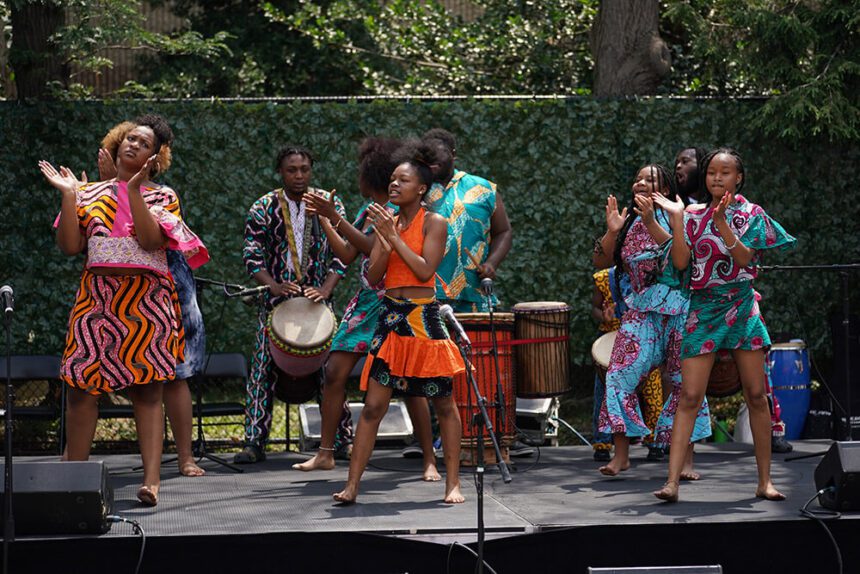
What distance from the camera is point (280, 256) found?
8305mm

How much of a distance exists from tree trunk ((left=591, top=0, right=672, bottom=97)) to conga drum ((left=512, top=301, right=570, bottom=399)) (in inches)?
167

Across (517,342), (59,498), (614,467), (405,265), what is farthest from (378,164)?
(59,498)

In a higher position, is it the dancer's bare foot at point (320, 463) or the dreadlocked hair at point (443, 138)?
the dreadlocked hair at point (443, 138)

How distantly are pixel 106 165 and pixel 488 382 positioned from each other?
2.70 m

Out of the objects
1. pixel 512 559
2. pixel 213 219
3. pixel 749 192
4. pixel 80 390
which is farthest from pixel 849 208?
pixel 80 390

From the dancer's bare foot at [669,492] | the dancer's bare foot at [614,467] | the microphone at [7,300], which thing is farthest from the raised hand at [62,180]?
the dancer's bare foot at [614,467]

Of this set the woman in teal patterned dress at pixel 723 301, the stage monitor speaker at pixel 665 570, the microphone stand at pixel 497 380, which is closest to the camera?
the stage monitor speaker at pixel 665 570

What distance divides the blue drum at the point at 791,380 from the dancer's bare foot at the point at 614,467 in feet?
7.99

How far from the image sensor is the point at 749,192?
1074 centimetres

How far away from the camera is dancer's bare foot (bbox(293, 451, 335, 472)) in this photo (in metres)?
7.82

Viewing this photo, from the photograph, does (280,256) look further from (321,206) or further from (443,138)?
(321,206)

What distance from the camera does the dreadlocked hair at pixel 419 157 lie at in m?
6.71

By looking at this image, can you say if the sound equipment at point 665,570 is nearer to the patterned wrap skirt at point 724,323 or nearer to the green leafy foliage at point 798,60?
the patterned wrap skirt at point 724,323

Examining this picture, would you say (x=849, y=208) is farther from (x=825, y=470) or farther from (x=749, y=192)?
(x=825, y=470)
